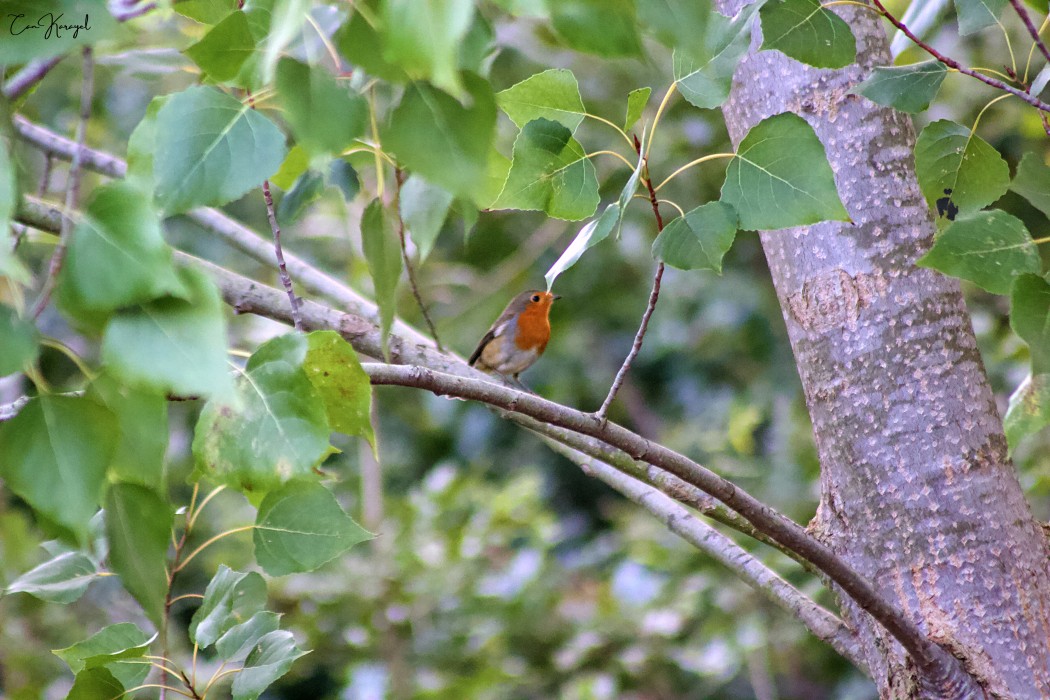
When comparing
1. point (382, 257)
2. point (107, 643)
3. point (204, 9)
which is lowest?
point (107, 643)

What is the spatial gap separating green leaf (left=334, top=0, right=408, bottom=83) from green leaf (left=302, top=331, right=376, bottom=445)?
0.82 feet

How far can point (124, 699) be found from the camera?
29.7 inches

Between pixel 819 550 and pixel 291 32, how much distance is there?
59 centimetres

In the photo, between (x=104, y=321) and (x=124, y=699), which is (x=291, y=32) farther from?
(x=124, y=699)

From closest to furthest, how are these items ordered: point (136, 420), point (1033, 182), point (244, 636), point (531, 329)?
point (136, 420) → point (1033, 182) → point (244, 636) → point (531, 329)

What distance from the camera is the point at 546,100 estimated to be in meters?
0.77

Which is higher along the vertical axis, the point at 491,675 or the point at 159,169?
the point at 159,169

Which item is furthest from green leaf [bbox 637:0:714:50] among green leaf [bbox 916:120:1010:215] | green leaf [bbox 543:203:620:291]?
green leaf [bbox 916:120:1010:215]

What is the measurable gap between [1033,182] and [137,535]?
683 mm

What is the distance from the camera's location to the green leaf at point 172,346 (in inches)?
16.6

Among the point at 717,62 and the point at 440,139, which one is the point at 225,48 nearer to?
the point at 440,139

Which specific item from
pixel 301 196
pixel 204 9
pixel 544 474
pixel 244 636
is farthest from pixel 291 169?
pixel 544 474

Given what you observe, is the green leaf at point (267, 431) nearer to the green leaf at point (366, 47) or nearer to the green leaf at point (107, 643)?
the green leaf at point (366, 47)

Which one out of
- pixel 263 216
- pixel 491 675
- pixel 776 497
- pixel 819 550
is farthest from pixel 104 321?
pixel 263 216
